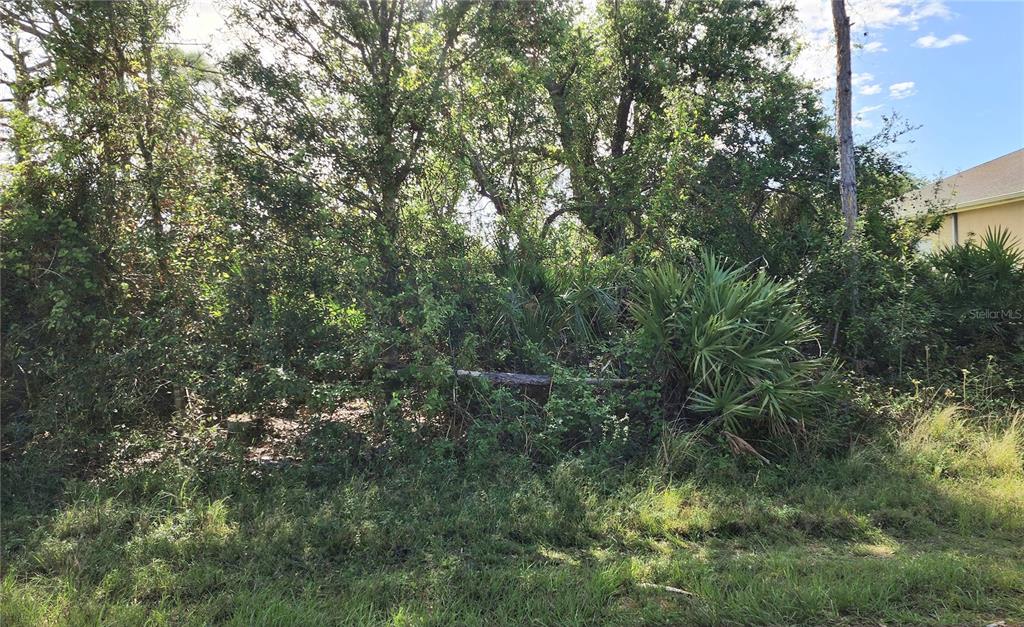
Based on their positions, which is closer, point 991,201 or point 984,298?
point 984,298

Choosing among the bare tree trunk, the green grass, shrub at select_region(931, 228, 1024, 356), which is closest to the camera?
the green grass

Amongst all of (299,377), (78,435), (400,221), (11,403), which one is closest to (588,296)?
(400,221)

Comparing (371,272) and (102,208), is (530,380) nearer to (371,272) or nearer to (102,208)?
(371,272)

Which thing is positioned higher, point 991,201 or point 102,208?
point 991,201

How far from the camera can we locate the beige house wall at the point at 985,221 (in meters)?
15.4

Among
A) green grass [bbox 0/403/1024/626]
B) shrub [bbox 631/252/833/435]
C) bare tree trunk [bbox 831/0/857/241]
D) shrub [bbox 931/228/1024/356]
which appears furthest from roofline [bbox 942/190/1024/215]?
green grass [bbox 0/403/1024/626]

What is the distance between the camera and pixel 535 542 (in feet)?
13.8

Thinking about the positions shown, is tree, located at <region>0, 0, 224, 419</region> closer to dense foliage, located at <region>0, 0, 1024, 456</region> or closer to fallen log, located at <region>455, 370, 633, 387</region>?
dense foliage, located at <region>0, 0, 1024, 456</region>

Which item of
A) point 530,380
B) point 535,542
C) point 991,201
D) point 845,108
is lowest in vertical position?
point 535,542

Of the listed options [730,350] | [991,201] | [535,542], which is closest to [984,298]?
[730,350]

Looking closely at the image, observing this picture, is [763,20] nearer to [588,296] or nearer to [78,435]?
[588,296]

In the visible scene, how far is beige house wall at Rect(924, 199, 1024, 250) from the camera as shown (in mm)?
15406

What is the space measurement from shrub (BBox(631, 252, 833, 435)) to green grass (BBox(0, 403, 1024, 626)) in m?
0.55

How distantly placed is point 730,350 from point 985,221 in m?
15.9
